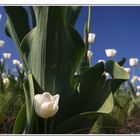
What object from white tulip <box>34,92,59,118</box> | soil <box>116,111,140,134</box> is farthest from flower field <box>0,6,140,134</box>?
soil <box>116,111,140,134</box>

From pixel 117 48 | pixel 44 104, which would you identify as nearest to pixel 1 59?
pixel 117 48

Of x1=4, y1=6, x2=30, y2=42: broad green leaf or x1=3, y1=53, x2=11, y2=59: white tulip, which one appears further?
x1=3, y1=53, x2=11, y2=59: white tulip

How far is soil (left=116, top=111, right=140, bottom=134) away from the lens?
55.8 inches

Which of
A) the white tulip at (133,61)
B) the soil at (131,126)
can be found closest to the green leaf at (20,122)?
the soil at (131,126)

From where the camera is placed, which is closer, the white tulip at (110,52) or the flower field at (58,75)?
the flower field at (58,75)

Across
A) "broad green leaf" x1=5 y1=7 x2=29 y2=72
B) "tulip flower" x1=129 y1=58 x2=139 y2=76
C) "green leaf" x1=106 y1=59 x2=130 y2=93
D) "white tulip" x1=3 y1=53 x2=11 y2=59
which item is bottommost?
"tulip flower" x1=129 y1=58 x2=139 y2=76

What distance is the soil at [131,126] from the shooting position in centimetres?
142

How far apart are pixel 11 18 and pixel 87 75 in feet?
0.98

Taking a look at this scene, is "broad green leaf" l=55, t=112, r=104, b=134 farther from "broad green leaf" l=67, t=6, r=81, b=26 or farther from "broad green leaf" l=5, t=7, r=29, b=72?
"broad green leaf" l=67, t=6, r=81, b=26

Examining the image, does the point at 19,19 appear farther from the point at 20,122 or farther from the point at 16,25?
the point at 20,122

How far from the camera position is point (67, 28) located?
1.16 metres

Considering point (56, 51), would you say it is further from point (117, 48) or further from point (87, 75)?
point (117, 48)

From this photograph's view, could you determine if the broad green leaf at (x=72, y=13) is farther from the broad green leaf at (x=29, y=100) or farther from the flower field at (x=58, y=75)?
the broad green leaf at (x=29, y=100)

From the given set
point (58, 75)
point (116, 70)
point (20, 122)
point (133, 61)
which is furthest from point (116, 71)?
point (133, 61)
